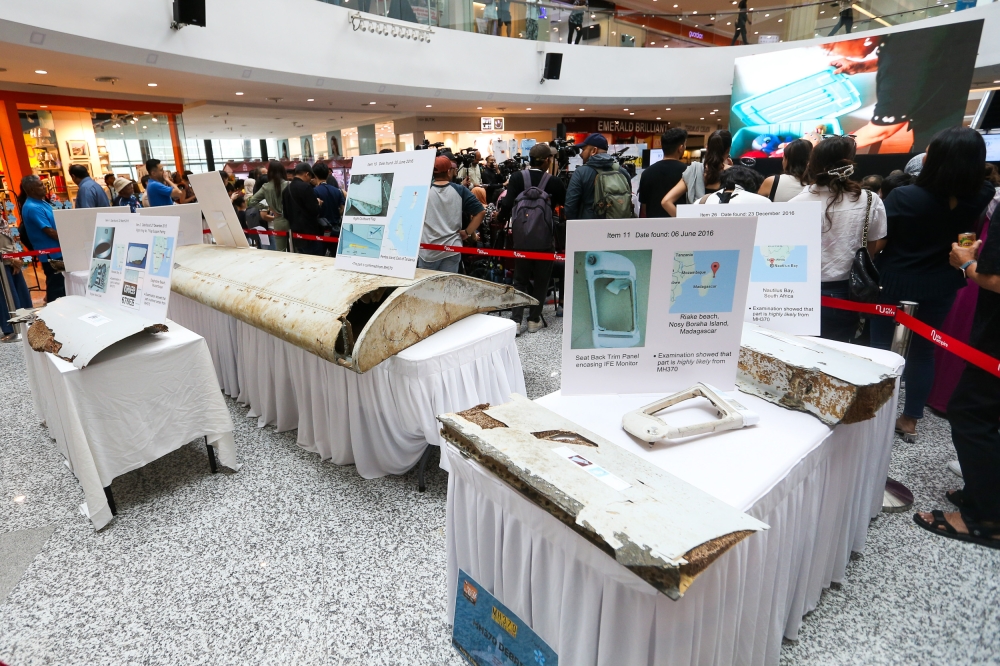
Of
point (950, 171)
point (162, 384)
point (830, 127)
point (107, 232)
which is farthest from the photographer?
point (830, 127)

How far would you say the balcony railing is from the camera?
9.33 meters

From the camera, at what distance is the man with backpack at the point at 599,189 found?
3914 millimetres

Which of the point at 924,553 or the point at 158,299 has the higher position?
the point at 158,299

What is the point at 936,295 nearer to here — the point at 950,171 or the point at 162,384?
the point at 950,171

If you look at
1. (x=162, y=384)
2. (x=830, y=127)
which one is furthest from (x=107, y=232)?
(x=830, y=127)

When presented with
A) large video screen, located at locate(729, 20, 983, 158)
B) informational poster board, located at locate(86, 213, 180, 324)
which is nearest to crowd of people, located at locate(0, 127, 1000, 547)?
informational poster board, located at locate(86, 213, 180, 324)

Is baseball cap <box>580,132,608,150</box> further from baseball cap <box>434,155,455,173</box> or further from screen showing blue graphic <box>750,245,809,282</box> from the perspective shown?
screen showing blue graphic <box>750,245,809,282</box>

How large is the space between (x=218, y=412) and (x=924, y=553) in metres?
2.91

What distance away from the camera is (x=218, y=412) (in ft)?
8.04

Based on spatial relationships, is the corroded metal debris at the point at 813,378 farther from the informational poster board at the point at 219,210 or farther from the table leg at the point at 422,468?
the informational poster board at the point at 219,210

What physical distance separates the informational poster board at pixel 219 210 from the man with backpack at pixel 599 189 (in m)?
2.42

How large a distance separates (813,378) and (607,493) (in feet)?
2.44

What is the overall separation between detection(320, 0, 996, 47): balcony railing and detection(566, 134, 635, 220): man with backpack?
6487 millimetres

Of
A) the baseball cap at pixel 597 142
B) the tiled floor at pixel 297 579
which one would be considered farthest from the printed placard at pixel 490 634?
the baseball cap at pixel 597 142
